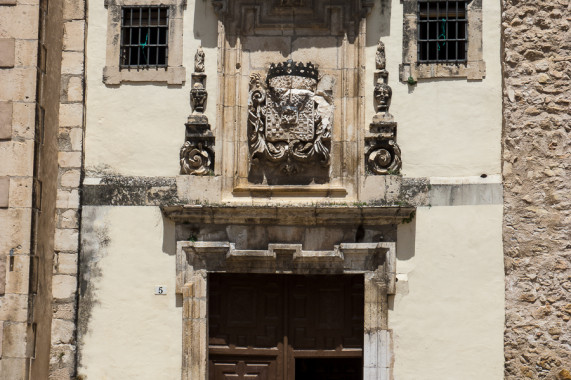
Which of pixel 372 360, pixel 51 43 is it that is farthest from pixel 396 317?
pixel 51 43

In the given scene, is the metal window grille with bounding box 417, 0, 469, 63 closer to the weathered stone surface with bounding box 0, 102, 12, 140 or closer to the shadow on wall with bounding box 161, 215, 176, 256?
the shadow on wall with bounding box 161, 215, 176, 256

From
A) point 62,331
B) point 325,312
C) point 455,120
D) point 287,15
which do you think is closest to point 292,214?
point 325,312

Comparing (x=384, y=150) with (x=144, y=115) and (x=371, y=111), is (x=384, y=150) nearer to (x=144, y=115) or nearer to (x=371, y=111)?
(x=371, y=111)

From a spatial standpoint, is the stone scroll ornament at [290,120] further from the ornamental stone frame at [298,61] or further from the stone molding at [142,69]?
the stone molding at [142,69]

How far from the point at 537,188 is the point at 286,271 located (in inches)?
104

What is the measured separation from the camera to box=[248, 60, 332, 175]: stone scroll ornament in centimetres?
928

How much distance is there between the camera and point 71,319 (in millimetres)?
9297

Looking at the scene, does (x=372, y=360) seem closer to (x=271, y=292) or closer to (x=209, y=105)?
(x=271, y=292)

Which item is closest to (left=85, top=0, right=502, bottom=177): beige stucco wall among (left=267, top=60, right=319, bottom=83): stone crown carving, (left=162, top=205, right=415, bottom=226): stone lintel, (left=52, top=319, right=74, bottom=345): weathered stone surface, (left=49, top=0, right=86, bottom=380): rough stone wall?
(left=49, top=0, right=86, bottom=380): rough stone wall

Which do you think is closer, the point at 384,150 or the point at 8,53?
the point at 8,53

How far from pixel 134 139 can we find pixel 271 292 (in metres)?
2.15

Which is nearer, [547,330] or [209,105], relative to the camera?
[547,330]

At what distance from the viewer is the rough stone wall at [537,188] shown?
881 cm

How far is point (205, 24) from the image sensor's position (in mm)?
9602
